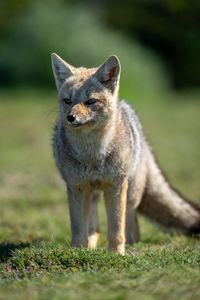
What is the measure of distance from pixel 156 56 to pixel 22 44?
7704mm

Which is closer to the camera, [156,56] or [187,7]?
[187,7]

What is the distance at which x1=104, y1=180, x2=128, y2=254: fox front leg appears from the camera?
5332mm

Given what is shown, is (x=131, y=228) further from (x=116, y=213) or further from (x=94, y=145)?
(x=94, y=145)

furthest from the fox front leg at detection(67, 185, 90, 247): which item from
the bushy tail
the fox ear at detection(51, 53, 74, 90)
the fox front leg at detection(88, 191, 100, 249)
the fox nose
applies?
the bushy tail

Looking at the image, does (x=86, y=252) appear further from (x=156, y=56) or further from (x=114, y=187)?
(x=156, y=56)

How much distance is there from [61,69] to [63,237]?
7.41 ft

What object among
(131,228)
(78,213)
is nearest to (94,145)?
(78,213)

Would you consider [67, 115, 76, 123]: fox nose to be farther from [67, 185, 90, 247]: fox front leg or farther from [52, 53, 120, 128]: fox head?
[67, 185, 90, 247]: fox front leg

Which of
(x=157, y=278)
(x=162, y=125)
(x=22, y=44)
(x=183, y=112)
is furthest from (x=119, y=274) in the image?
(x=22, y=44)

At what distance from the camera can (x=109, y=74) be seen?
17.6 ft

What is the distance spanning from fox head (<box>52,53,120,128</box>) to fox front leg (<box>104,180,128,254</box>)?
2.42 ft

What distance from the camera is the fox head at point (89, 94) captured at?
5043mm

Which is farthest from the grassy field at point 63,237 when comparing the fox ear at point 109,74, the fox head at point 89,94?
the fox ear at point 109,74

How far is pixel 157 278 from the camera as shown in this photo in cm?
399
